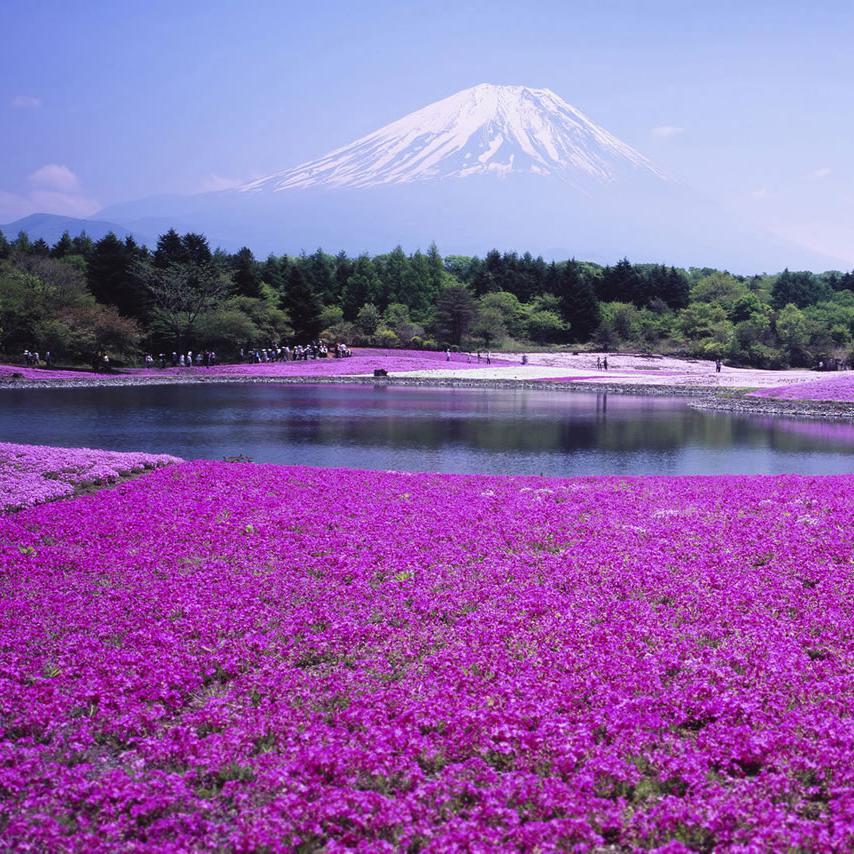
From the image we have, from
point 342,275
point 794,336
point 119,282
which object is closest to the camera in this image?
point 119,282

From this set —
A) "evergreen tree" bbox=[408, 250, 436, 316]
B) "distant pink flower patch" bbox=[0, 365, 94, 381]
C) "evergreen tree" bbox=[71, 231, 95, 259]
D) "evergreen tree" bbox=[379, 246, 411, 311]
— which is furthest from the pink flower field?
"evergreen tree" bbox=[71, 231, 95, 259]

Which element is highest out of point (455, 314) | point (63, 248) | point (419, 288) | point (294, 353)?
point (63, 248)

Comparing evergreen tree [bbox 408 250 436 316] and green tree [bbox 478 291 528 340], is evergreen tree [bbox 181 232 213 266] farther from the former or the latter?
green tree [bbox 478 291 528 340]

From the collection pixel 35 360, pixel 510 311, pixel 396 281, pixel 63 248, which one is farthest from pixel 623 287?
pixel 35 360

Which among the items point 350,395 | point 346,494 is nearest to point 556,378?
point 350,395

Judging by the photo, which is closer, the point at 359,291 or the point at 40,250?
the point at 40,250

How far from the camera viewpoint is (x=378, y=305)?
118438 millimetres

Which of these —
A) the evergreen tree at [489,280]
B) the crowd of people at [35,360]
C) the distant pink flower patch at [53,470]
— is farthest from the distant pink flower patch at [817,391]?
the evergreen tree at [489,280]

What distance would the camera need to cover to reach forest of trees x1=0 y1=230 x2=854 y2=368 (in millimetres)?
76625

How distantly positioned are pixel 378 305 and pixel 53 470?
98261 mm

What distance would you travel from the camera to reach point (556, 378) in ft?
242

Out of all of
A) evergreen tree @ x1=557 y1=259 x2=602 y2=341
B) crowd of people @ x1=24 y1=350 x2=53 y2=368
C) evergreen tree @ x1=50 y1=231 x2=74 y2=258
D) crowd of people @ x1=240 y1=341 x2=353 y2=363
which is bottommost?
crowd of people @ x1=24 y1=350 x2=53 y2=368

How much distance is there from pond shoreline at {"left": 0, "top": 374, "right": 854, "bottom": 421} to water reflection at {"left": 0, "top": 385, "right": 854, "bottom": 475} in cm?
340

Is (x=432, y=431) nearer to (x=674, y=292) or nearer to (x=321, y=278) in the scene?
(x=321, y=278)
